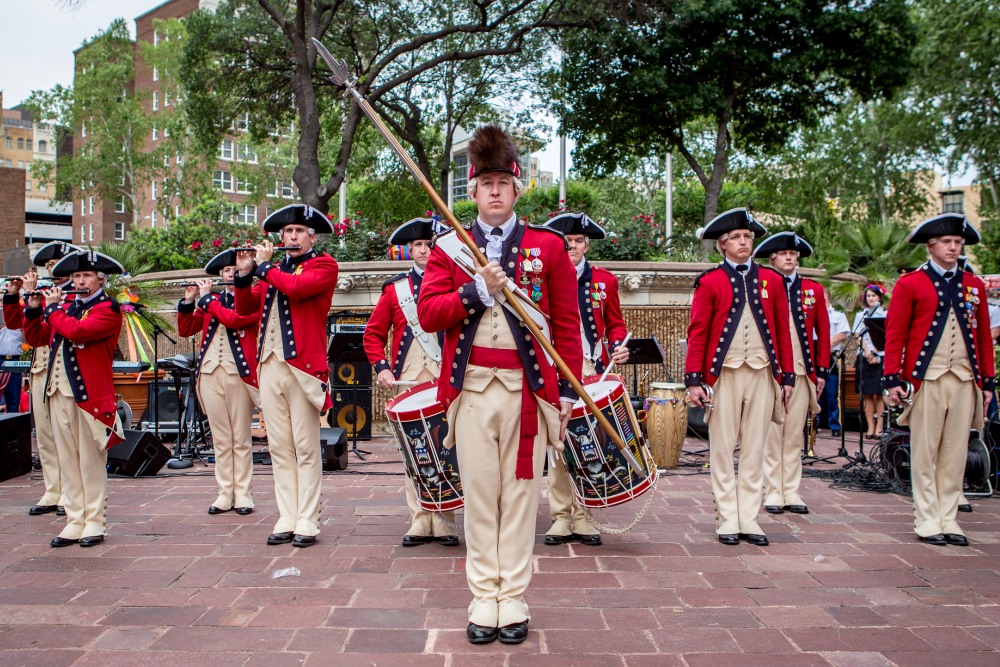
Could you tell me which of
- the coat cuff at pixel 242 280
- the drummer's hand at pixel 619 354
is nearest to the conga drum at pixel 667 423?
the drummer's hand at pixel 619 354

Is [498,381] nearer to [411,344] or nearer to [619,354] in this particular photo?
[619,354]

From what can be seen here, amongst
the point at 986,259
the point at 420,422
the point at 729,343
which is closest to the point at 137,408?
the point at 420,422

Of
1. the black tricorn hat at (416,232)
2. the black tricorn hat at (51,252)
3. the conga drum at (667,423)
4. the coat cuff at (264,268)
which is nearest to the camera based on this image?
the coat cuff at (264,268)

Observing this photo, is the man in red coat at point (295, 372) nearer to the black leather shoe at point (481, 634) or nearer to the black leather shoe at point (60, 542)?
the black leather shoe at point (60, 542)

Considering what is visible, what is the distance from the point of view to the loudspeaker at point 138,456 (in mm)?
8914

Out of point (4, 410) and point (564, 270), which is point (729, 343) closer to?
point (564, 270)

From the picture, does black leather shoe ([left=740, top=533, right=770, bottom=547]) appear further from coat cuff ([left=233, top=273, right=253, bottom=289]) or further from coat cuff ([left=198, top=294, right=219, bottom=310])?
coat cuff ([left=198, top=294, right=219, bottom=310])

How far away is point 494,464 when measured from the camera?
13.4 feet

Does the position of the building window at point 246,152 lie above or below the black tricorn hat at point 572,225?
above

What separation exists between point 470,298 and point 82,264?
3661mm

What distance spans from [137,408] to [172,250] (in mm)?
7172

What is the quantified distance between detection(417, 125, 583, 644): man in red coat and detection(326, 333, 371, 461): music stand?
Result: 3.94 meters

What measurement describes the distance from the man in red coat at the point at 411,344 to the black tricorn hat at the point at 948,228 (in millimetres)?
3626

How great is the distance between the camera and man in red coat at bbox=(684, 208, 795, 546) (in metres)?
6.00
